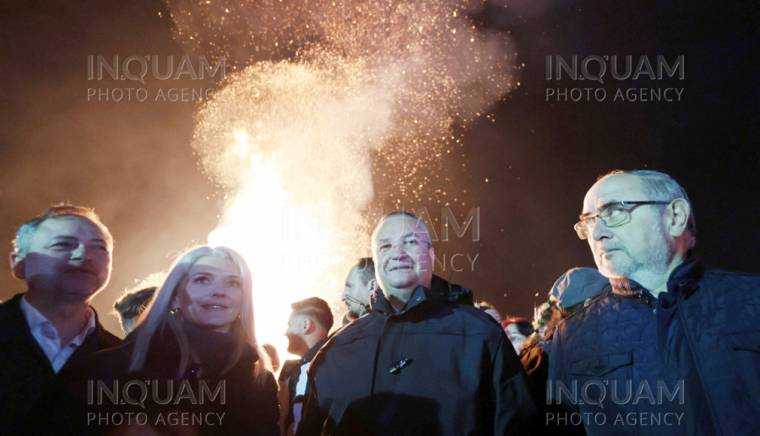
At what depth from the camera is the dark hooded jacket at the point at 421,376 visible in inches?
130

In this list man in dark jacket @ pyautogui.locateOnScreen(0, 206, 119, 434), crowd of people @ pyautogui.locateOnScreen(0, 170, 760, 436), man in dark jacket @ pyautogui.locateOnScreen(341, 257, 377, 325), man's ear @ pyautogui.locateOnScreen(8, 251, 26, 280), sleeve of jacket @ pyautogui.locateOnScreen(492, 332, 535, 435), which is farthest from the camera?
man in dark jacket @ pyautogui.locateOnScreen(341, 257, 377, 325)

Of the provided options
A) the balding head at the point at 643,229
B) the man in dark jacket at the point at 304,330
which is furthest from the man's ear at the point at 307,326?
the balding head at the point at 643,229

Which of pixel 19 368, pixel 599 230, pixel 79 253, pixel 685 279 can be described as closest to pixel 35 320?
pixel 19 368

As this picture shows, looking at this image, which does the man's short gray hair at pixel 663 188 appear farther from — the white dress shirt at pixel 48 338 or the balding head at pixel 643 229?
the white dress shirt at pixel 48 338

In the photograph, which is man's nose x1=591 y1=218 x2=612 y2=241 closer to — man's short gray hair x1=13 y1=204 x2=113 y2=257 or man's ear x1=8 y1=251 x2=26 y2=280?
man's short gray hair x1=13 y1=204 x2=113 y2=257

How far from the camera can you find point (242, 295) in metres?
3.96

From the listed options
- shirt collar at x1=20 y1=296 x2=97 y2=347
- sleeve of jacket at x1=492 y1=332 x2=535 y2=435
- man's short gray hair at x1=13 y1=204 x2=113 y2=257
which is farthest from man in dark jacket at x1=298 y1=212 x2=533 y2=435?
man's short gray hair at x1=13 y1=204 x2=113 y2=257

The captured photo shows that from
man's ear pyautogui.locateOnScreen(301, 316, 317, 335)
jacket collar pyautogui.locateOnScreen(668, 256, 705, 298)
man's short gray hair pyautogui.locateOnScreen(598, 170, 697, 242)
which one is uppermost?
man's short gray hair pyautogui.locateOnScreen(598, 170, 697, 242)

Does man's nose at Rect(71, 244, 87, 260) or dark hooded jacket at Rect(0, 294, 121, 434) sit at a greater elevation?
man's nose at Rect(71, 244, 87, 260)

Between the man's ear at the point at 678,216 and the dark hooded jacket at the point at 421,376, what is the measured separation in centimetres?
121

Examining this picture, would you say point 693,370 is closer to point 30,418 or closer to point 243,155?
point 30,418

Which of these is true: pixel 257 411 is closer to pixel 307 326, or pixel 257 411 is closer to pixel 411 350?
pixel 411 350

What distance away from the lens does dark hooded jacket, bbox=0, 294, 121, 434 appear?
3.34m

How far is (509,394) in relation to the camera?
3281 mm
